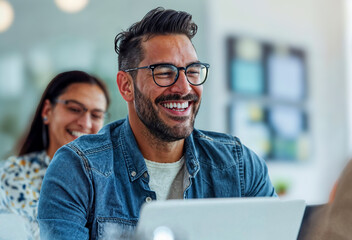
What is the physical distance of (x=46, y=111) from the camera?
7.54ft

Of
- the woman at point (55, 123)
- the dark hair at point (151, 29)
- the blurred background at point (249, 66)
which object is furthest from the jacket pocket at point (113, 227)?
the blurred background at point (249, 66)

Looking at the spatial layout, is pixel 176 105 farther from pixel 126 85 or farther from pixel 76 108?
pixel 76 108

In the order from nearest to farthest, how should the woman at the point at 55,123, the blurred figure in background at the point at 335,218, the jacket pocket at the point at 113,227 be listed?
1. the blurred figure in background at the point at 335,218
2. the jacket pocket at the point at 113,227
3. the woman at the point at 55,123

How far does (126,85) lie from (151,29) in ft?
0.73

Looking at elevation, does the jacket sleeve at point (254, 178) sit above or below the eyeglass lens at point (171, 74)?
below

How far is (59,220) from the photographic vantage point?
1.32 m

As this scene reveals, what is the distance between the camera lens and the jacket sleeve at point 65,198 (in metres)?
1.32

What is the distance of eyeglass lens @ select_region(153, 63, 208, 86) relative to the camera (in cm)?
156

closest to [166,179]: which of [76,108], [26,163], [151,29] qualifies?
[151,29]

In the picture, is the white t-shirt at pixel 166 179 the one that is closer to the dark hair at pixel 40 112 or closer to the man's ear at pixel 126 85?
the man's ear at pixel 126 85

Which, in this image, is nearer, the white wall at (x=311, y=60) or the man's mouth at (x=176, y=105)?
the man's mouth at (x=176, y=105)

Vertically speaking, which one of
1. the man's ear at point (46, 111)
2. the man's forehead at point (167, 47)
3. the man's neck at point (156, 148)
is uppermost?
the man's forehead at point (167, 47)

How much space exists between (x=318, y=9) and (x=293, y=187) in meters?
2.13

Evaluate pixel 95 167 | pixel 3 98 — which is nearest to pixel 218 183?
pixel 95 167
